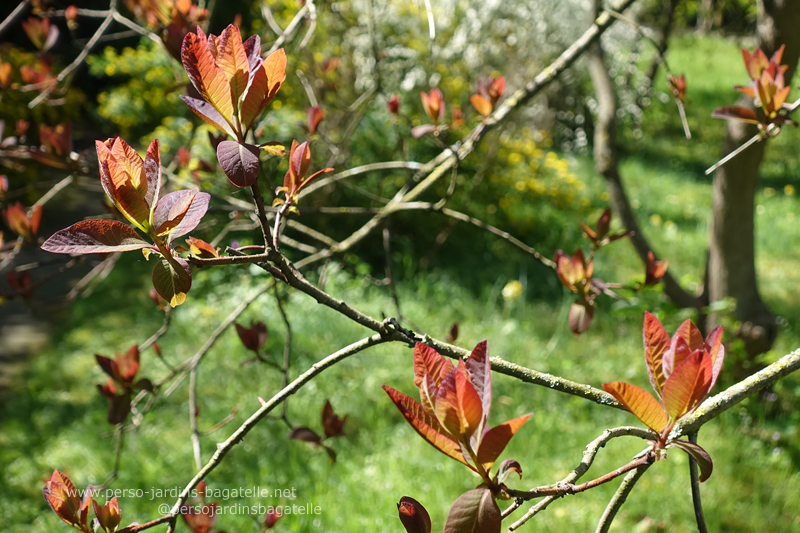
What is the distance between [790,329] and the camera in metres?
3.16

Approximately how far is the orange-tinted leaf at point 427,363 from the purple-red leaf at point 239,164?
0.20m

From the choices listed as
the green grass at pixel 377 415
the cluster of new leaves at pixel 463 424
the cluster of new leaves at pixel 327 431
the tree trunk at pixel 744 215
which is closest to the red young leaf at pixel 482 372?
the cluster of new leaves at pixel 463 424

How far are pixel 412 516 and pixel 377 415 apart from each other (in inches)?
86.6

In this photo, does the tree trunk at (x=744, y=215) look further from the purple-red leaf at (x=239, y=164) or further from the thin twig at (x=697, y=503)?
the purple-red leaf at (x=239, y=164)

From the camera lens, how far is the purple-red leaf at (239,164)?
1.57ft

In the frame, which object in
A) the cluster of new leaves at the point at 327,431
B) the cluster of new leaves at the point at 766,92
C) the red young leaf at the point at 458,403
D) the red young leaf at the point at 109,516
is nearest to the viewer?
the red young leaf at the point at 458,403

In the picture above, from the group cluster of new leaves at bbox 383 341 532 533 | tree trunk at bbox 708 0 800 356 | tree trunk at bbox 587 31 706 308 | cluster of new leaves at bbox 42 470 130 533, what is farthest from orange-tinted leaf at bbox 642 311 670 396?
tree trunk at bbox 587 31 706 308

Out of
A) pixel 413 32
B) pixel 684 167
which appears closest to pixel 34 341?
pixel 413 32

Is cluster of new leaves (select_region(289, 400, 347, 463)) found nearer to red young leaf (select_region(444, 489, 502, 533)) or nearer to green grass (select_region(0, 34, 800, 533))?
green grass (select_region(0, 34, 800, 533))

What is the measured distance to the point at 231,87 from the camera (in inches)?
19.3

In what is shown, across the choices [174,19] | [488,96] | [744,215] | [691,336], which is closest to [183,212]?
[691,336]

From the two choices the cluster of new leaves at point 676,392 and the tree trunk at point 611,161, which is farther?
the tree trunk at point 611,161

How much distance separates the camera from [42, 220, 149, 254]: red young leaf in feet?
1.51

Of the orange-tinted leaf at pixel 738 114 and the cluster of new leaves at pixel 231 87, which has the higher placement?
the orange-tinted leaf at pixel 738 114
